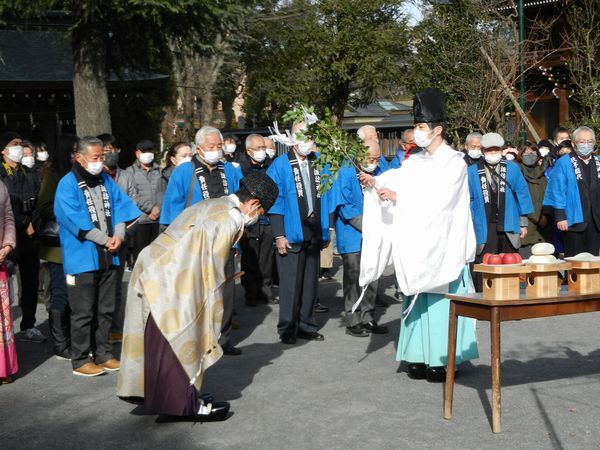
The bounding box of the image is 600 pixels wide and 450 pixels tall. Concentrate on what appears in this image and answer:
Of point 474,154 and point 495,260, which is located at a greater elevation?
point 474,154

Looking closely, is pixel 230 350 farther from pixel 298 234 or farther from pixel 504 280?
pixel 504 280

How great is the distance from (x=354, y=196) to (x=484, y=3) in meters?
13.2

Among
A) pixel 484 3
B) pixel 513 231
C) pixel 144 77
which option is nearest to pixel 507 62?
pixel 484 3

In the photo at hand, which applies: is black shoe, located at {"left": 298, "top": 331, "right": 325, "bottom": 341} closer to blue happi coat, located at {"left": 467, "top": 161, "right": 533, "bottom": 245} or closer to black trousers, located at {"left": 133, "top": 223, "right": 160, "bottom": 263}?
blue happi coat, located at {"left": 467, "top": 161, "right": 533, "bottom": 245}

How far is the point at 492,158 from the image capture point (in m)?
10.4

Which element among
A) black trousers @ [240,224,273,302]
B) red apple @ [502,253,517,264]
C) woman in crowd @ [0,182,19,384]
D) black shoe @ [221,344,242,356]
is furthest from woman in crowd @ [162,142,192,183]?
red apple @ [502,253,517,264]

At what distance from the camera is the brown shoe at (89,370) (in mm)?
7777

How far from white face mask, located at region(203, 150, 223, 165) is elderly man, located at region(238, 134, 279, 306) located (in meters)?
1.91

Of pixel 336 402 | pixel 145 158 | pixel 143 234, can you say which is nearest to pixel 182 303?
pixel 336 402

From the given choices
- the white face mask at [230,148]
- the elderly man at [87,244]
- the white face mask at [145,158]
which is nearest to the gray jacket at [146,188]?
the white face mask at [145,158]

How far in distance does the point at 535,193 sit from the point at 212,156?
24.6 ft

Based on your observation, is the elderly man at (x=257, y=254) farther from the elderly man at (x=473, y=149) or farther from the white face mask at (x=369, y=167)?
the elderly man at (x=473, y=149)

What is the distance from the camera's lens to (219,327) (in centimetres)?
610

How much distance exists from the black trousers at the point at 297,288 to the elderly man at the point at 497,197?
2.20 meters
